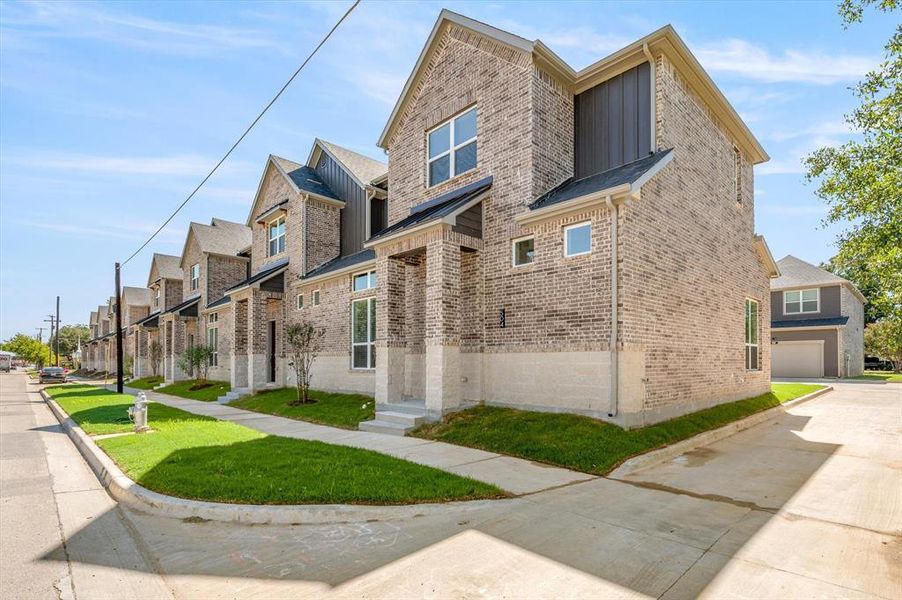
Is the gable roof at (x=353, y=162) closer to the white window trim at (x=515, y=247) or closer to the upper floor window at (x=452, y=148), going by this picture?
the upper floor window at (x=452, y=148)

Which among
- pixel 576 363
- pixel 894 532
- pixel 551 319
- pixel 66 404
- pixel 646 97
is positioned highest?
pixel 646 97

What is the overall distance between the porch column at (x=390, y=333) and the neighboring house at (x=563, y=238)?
0.04 metres

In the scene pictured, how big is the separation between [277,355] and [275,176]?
8226 millimetres

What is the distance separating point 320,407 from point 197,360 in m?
14.5

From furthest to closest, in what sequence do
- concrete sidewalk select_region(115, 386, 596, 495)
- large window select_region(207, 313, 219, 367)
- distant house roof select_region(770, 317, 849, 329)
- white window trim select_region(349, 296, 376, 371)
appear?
distant house roof select_region(770, 317, 849, 329) → large window select_region(207, 313, 219, 367) → white window trim select_region(349, 296, 376, 371) → concrete sidewalk select_region(115, 386, 596, 495)

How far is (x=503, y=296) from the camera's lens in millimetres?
11102

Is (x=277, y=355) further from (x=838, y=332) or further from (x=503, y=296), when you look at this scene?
(x=838, y=332)

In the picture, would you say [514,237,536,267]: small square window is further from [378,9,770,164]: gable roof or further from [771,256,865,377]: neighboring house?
[771,256,865,377]: neighboring house

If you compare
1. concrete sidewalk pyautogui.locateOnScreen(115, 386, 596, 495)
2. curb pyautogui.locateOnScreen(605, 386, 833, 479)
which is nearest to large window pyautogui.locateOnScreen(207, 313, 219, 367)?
concrete sidewalk pyautogui.locateOnScreen(115, 386, 596, 495)

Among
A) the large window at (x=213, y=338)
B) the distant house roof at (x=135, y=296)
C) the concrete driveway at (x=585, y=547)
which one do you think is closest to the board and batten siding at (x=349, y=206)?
the large window at (x=213, y=338)

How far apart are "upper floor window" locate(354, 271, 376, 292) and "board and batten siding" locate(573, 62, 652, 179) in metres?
7.04

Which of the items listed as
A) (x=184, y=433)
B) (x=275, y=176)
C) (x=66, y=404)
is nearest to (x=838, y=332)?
(x=275, y=176)

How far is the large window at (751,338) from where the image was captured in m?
15.0

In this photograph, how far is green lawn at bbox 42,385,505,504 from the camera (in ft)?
19.4
